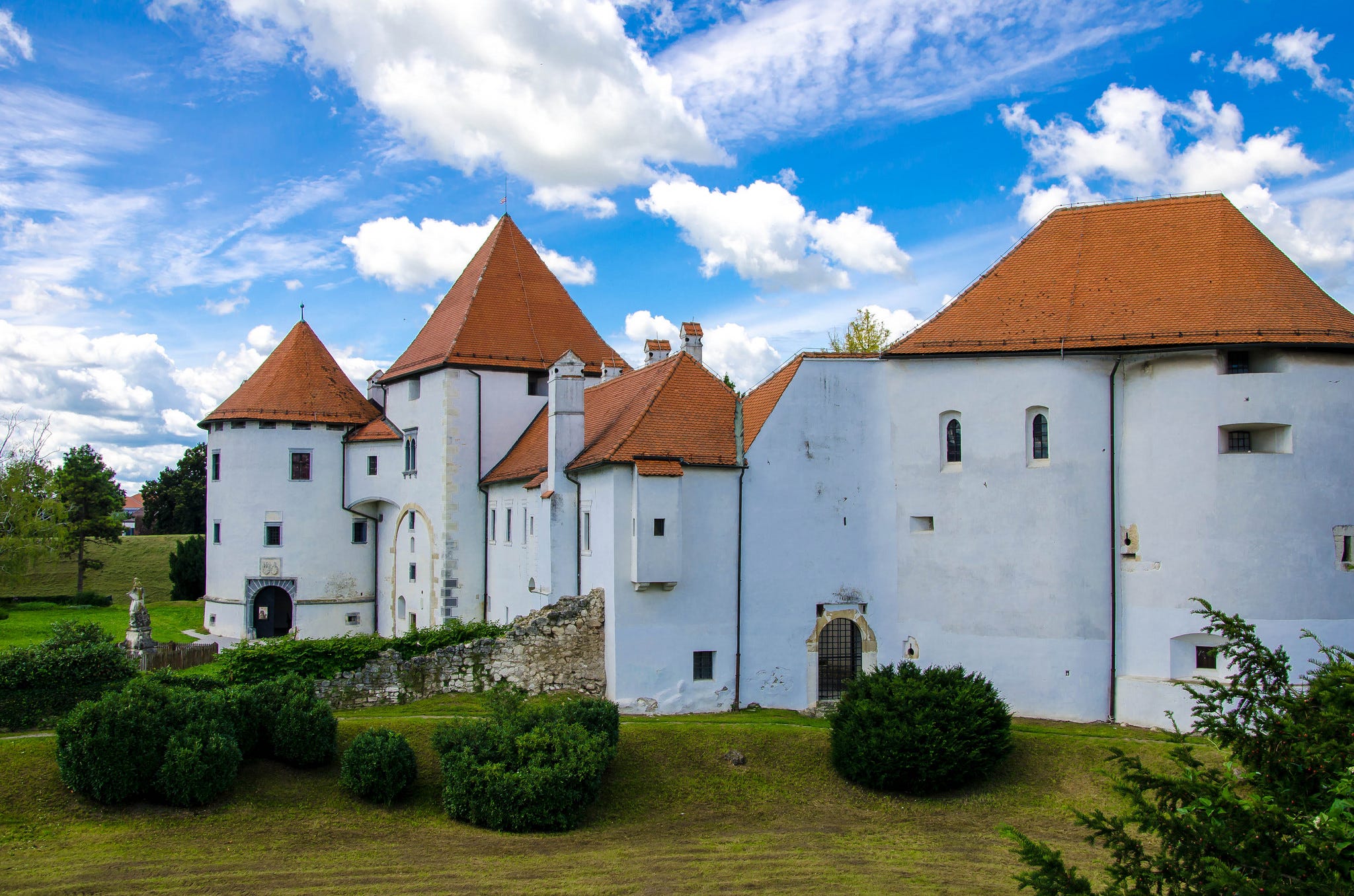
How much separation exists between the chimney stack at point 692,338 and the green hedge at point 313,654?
9.56m

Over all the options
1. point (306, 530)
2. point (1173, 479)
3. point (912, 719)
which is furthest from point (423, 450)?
point (1173, 479)

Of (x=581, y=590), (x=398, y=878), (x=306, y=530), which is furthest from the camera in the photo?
(x=306, y=530)

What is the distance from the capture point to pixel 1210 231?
2420cm

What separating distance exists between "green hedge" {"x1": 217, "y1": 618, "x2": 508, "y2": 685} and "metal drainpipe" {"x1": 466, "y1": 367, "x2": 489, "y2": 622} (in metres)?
8.93

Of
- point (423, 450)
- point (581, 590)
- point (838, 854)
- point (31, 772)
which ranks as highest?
point (423, 450)

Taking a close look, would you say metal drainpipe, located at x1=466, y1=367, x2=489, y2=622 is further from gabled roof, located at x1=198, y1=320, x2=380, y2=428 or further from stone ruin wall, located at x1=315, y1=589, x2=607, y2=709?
stone ruin wall, located at x1=315, y1=589, x2=607, y2=709

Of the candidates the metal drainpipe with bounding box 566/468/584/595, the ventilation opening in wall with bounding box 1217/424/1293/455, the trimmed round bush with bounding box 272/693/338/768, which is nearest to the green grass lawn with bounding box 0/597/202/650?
the metal drainpipe with bounding box 566/468/584/595

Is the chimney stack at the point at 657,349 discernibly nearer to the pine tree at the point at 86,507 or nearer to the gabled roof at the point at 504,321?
the gabled roof at the point at 504,321

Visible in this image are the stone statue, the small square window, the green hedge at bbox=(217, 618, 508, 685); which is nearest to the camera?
the green hedge at bbox=(217, 618, 508, 685)

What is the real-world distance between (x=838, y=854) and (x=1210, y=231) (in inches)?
708

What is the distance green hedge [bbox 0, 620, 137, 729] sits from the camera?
1866 cm

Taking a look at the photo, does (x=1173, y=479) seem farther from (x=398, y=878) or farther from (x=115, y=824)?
(x=115, y=824)

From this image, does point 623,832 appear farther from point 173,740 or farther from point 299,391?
point 299,391

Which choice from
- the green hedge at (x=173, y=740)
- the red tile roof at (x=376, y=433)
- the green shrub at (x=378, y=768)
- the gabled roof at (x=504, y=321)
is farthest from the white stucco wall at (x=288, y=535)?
the green shrub at (x=378, y=768)
